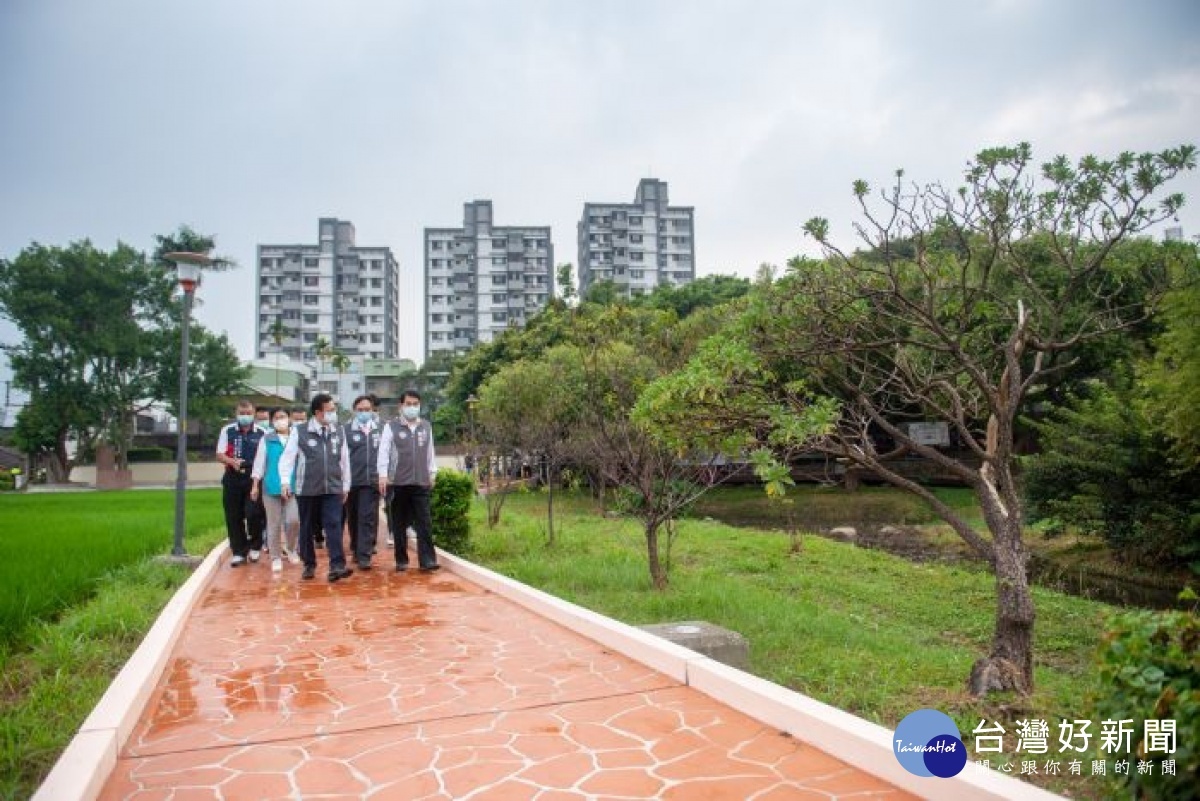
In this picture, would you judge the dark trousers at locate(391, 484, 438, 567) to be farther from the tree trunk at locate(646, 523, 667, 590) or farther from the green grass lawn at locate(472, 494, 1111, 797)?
the tree trunk at locate(646, 523, 667, 590)

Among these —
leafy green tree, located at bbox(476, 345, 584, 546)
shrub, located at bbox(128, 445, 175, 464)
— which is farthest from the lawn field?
shrub, located at bbox(128, 445, 175, 464)

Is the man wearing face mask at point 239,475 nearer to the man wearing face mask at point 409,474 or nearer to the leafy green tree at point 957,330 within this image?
the man wearing face mask at point 409,474

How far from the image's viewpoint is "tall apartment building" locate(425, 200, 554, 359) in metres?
75.1

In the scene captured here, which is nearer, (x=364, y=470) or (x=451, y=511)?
(x=364, y=470)

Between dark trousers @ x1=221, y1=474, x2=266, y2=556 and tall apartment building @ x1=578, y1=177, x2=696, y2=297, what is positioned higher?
tall apartment building @ x1=578, y1=177, x2=696, y2=297

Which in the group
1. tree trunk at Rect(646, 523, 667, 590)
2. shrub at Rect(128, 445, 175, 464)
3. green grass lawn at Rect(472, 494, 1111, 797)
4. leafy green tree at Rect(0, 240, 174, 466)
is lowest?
green grass lawn at Rect(472, 494, 1111, 797)

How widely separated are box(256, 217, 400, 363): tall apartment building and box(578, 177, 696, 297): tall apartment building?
62.7ft

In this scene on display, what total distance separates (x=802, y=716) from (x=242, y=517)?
7.31 metres

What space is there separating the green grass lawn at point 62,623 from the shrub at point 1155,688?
12.4 ft

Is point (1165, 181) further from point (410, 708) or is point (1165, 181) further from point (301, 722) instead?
point (301, 722)

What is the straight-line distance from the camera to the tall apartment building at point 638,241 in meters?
74.9

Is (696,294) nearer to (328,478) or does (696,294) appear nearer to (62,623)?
(328,478)

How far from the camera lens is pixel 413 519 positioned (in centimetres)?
860

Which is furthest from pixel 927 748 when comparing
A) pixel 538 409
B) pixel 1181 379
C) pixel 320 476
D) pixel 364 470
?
pixel 538 409
